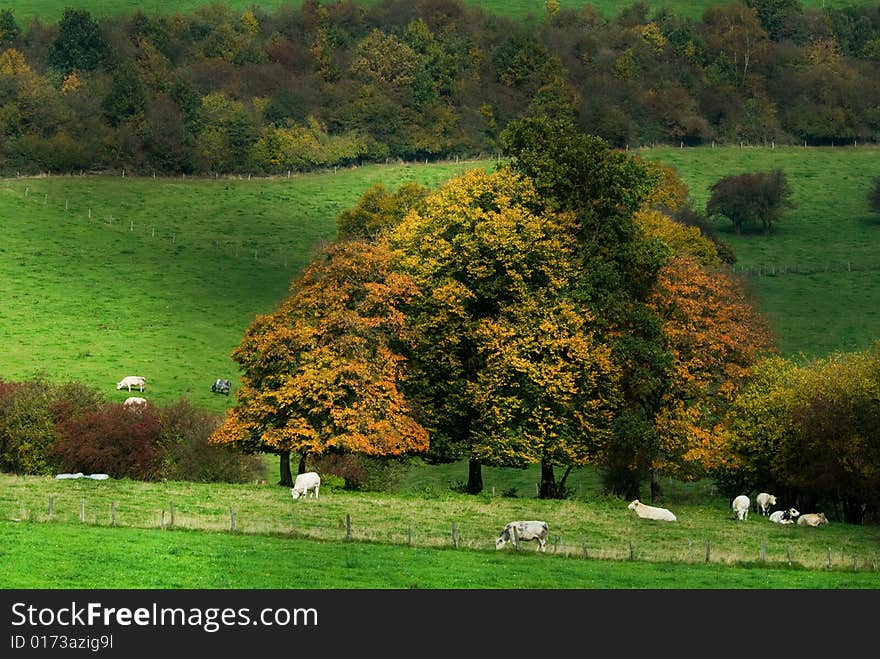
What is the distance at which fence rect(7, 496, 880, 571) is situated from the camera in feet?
162

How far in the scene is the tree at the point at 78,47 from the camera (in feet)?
637

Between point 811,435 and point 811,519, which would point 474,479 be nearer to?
point 811,435

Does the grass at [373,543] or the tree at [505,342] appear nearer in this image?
the grass at [373,543]

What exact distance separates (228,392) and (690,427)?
33243mm

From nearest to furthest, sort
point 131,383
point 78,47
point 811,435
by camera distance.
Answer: point 811,435
point 131,383
point 78,47

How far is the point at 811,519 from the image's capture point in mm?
60312

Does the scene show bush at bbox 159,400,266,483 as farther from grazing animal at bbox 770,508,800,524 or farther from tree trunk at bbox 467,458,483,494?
grazing animal at bbox 770,508,800,524

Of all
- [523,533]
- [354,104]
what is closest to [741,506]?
[523,533]

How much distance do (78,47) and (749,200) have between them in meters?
96.3

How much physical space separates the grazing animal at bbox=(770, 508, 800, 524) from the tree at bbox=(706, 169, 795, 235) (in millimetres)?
79045

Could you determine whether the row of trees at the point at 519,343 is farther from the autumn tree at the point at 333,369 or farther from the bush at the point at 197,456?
the bush at the point at 197,456

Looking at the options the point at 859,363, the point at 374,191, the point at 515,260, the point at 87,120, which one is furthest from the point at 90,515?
the point at 87,120

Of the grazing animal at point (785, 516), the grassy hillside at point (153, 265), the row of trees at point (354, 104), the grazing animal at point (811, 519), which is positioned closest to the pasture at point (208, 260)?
the grassy hillside at point (153, 265)

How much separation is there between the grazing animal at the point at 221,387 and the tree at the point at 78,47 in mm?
113486
